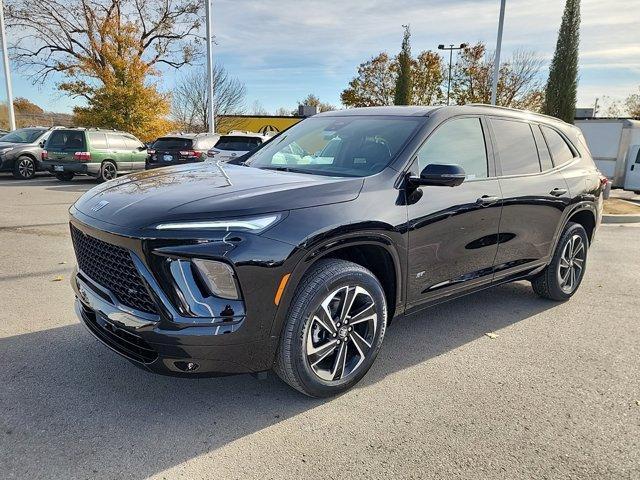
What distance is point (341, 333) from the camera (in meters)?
2.96

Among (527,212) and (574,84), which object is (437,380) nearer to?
(527,212)

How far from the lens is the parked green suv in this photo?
48.3 ft

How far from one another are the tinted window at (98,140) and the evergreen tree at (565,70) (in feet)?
48.0

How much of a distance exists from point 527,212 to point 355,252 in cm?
189

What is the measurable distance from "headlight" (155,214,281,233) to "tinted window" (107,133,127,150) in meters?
14.8

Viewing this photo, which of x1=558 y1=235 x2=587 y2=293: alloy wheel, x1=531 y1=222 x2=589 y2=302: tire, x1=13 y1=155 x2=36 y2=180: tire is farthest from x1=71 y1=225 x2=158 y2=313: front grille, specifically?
x1=13 y1=155 x2=36 y2=180: tire

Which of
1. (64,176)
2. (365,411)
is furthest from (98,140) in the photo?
(365,411)

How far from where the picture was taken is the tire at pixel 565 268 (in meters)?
4.77

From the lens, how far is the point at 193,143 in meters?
14.2

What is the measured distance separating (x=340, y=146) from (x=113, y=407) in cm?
236

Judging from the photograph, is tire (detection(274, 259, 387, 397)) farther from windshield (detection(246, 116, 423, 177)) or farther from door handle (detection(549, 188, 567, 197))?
door handle (detection(549, 188, 567, 197))

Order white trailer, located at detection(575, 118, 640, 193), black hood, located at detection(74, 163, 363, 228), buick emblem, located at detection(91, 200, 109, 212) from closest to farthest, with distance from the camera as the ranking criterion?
black hood, located at detection(74, 163, 363, 228), buick emblem, located at detection(91, 200, 109, 212), white trailer, located at detection(575, 118, 640, 193)

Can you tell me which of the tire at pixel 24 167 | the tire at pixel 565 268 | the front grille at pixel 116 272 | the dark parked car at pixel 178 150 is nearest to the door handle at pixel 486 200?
the tire at pixel 565 268

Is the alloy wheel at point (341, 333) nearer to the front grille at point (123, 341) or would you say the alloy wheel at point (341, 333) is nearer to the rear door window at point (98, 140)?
the front grille at point (123, 341)
